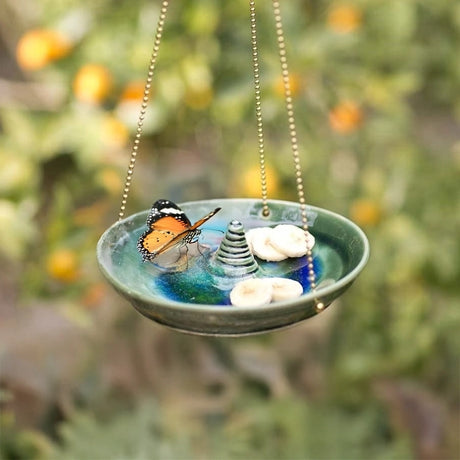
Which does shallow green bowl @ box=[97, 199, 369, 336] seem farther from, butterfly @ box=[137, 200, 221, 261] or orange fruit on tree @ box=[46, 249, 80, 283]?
orange fruit on tree @ box=[46, 249, 80, 283]

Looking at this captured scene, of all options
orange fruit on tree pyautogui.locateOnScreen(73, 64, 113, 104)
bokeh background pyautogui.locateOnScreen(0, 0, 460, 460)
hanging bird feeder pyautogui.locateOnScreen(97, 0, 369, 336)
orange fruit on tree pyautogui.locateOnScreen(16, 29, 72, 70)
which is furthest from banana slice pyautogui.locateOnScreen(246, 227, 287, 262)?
orange fruit on tree pyautogui.locateOnScreen(16, 29, 72, 70)

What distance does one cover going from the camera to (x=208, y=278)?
1.19 metres

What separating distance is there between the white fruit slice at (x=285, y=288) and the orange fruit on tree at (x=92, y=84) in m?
1.43

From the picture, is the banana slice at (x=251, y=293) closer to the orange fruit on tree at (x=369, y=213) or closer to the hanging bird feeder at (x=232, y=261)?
the hanging bird feeder at (x=232, y=261)

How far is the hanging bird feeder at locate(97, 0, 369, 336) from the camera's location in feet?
3.32

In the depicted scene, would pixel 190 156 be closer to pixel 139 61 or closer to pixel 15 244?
pixel 139 61

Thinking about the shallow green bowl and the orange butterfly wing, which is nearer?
the shallow green bowl

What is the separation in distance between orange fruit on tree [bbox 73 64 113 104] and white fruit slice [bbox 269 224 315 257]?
132cm

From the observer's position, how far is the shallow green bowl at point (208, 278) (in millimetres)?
979

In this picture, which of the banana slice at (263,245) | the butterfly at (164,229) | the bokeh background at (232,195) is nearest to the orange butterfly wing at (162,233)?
the butterfly at (164,229)

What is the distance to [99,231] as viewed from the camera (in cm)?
272

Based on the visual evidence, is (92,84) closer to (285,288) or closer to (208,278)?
(208,278)

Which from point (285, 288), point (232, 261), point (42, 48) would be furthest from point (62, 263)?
point (285, 288)

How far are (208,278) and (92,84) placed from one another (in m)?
1.38
